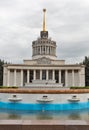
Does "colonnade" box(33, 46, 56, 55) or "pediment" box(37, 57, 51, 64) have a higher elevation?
"colonnade" box(33, 46, 56, 55)

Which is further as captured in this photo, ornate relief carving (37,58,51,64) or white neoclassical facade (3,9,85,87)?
ornate relief carving (37,58,51,64)

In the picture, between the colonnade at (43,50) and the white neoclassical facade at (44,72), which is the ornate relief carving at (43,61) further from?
the colonnade at (43,50)

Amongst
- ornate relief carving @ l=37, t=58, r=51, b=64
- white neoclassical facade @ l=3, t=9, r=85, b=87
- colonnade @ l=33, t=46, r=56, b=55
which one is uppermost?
colonnade @ l=33, t=46, r=56, b=55

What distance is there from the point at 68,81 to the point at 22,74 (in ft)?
43.8

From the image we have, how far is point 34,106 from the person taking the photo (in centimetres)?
2759

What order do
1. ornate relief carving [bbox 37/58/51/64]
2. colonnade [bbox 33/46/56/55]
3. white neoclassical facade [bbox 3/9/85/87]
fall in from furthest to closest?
1. colonnade [bbox 33/46/56/55]
2. ornate relief carving [bbox 37/58/51/64]
3. white neoclassical facade [bbox 3/9/85/87]

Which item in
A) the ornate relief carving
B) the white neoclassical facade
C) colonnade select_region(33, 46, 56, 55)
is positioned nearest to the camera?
the white neoclassical facade

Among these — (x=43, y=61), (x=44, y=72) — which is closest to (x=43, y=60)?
(x=43, y=61)

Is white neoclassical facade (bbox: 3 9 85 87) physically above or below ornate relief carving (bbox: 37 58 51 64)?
below

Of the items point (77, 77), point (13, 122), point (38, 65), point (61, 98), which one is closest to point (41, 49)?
point (38, 65)

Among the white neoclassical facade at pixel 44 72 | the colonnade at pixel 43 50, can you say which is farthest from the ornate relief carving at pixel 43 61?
the colonnade at pixel 43 50

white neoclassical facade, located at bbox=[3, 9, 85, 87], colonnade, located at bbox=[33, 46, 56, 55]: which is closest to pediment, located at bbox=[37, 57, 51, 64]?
white neoclassical facade, located at bbox=[3, 9, 85, 87]

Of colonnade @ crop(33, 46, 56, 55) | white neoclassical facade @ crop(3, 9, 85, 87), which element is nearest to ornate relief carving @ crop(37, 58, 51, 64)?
white neoclassical facade @ crop(3, 9, 85, 87)

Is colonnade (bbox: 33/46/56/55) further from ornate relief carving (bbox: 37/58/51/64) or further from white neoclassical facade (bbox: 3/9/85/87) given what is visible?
ornate relief carving (bbox: 37/58/51/64)
